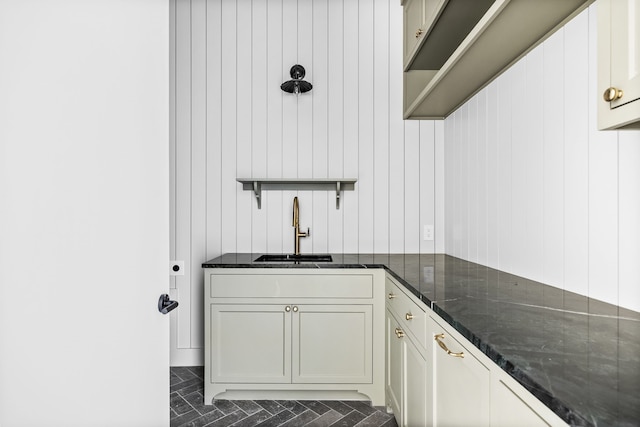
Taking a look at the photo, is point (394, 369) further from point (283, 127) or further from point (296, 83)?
point (296, 83)

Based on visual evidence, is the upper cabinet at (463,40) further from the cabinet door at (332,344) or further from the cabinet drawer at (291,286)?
the cabinet door at (332,344)

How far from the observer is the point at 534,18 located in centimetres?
135

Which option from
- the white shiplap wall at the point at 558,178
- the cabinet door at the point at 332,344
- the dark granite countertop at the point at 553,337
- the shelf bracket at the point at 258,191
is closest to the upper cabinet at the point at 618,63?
the white shiplap wall at the point at 558,178

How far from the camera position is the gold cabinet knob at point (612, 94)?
2.61 ft

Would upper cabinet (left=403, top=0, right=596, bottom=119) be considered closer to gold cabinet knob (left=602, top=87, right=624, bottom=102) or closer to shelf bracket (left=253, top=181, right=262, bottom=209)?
gold cabinet knob (left=602, top=87, right=624, bottom=102)

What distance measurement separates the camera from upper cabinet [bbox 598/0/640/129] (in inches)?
29.8

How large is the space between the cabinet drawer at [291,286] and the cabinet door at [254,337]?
0.27ft

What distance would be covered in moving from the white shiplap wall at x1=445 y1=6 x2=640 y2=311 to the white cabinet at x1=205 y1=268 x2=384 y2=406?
2.58 feet
